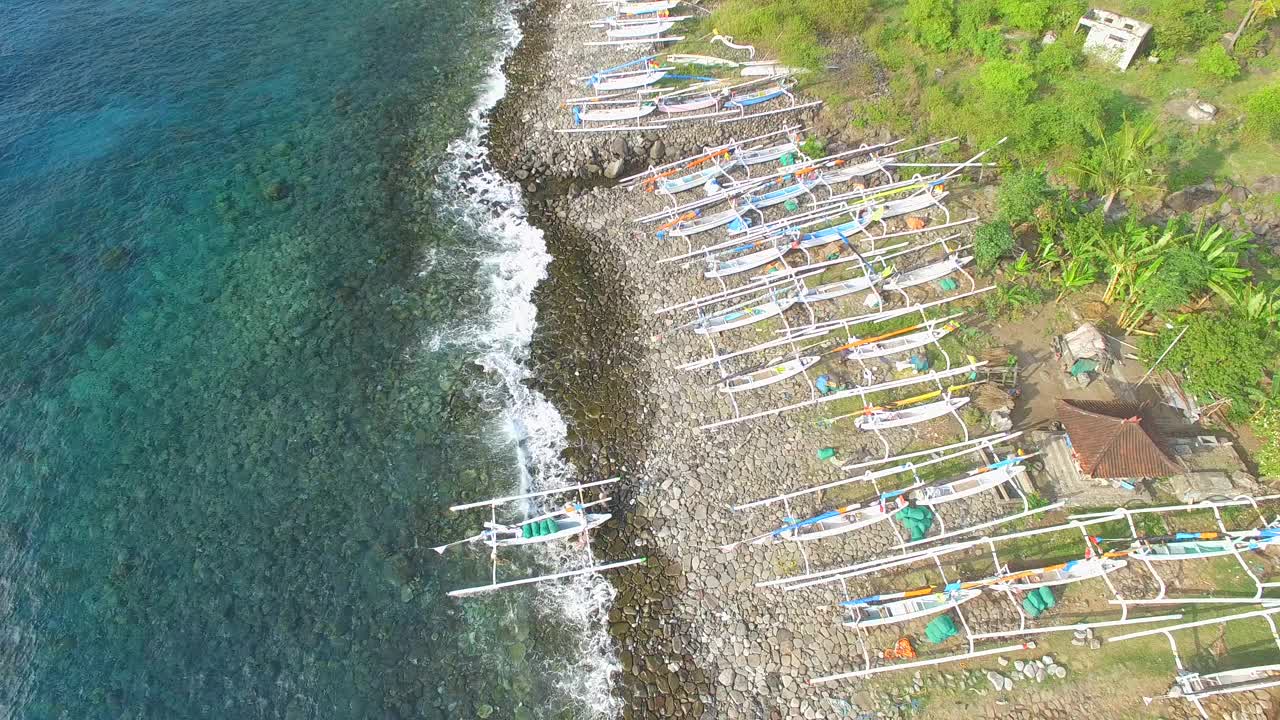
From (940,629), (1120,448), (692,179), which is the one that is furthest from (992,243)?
(940,629)

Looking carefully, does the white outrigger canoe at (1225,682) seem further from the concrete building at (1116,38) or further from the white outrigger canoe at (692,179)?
the concrete building at (1116,38)

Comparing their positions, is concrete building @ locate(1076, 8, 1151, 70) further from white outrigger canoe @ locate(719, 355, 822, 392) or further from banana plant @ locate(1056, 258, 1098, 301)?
white outrigger canoe @ locate(719, 355, 822, 392)

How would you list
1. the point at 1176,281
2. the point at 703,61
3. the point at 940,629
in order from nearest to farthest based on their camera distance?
the point at 940,629 → the point at 1176,281 → the point at 703,61

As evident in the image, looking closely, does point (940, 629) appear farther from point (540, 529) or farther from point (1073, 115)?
point (1073, 115)

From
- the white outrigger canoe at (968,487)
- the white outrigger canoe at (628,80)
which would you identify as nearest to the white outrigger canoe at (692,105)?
the white outrigger canoe at (628,80)

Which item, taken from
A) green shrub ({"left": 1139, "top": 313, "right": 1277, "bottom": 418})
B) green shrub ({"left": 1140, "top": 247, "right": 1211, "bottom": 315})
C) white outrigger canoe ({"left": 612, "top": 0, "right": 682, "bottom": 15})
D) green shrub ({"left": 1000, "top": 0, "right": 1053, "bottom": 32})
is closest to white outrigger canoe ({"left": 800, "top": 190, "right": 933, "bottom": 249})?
green shrub ({"left": 1140, "top": 247, "right": 1211, "bottom": 315})

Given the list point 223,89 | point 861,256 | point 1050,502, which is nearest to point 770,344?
point 861,256
